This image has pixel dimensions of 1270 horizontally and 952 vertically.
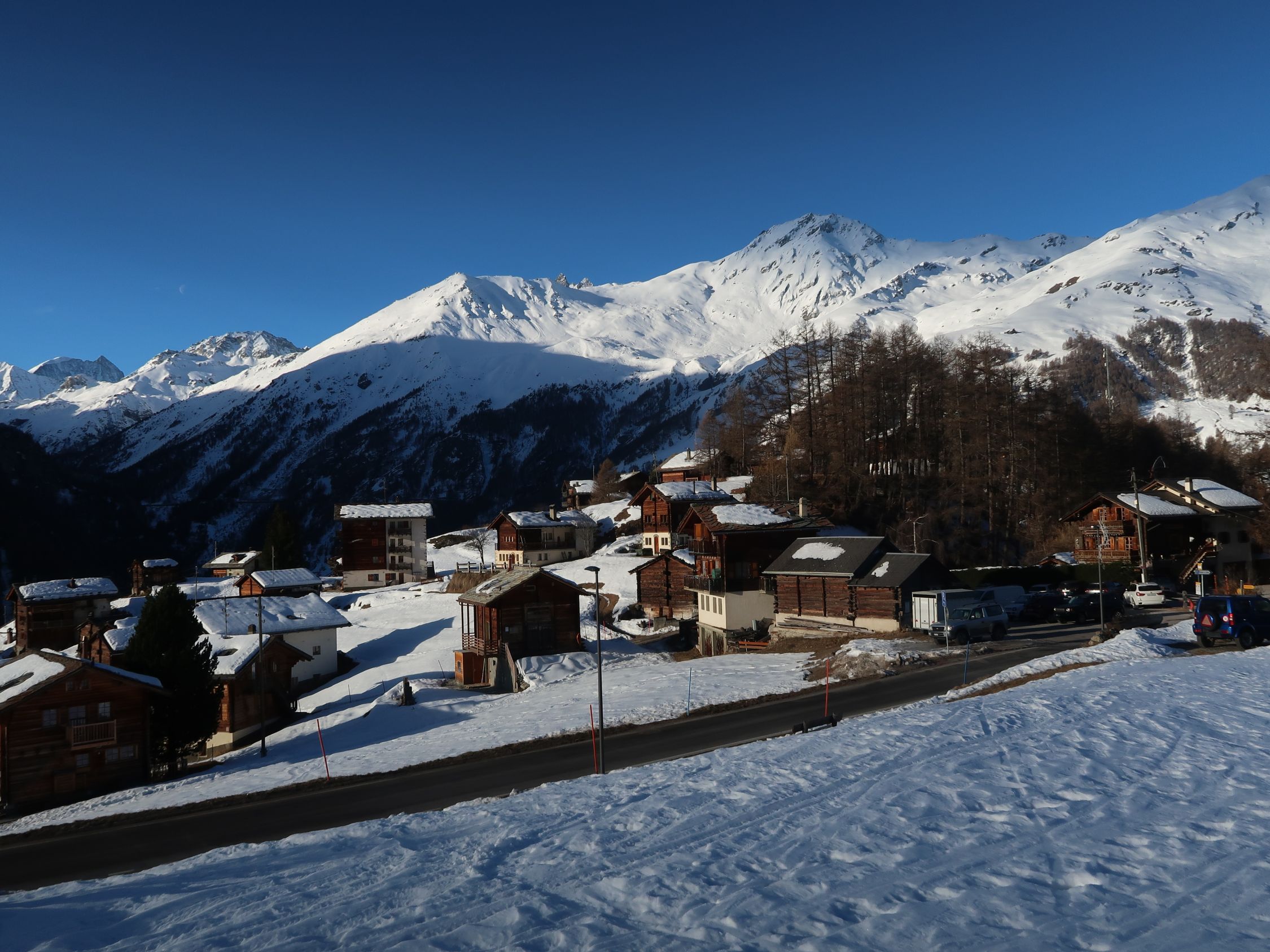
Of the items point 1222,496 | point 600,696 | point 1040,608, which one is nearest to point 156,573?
point 600,696

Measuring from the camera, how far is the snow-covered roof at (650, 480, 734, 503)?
79.7 m

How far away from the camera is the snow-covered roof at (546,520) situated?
8988 cm

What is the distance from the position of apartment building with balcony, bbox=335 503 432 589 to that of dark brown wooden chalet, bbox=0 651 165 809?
67.2 meters

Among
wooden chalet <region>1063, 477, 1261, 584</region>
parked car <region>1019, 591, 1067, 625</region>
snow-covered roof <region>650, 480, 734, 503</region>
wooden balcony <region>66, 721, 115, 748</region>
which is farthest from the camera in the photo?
snow-covered roof <region>650, 480, 734, 503</region>

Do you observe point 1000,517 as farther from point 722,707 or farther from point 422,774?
point 422,774

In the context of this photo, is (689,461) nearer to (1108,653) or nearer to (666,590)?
(666,590)

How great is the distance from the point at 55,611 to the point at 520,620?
61088mm

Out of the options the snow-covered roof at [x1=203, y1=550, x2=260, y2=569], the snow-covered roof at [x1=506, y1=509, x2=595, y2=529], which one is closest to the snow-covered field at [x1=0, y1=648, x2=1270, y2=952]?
the snow-covered roof at [x1=506, y1=509, x2=595, y2=529]

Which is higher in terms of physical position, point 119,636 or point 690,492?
point 690,492

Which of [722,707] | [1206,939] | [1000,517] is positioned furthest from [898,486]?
[1206,939]

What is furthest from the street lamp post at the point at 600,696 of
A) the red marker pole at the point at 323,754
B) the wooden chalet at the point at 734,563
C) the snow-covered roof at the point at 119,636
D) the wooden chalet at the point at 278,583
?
the wooden chalet at the point at 278,583

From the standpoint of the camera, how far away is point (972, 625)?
3825cm

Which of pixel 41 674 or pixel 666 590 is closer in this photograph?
pixel 41 674

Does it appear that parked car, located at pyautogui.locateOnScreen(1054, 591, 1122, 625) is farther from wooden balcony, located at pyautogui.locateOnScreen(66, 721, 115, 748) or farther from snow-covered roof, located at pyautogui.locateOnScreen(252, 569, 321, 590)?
snow-covered roof, located at pyautogui.locateOnScreen(252, 569, 321, 590)
